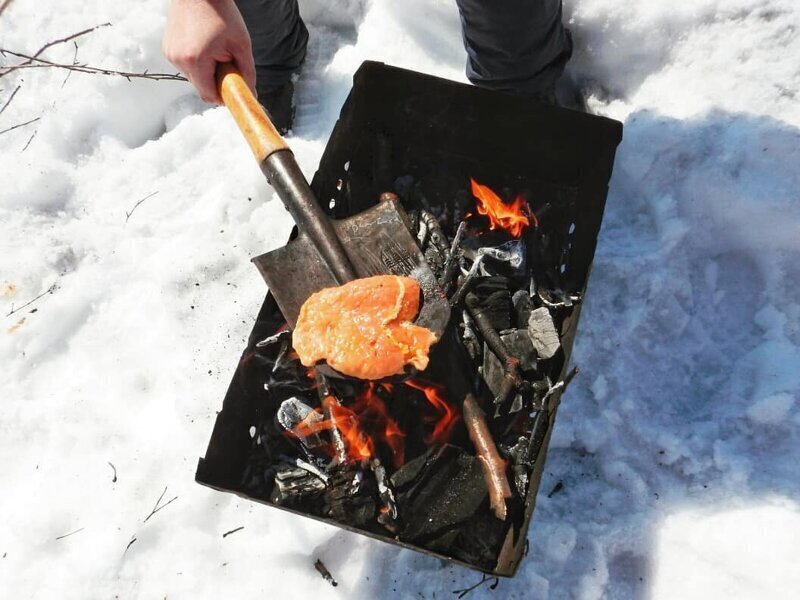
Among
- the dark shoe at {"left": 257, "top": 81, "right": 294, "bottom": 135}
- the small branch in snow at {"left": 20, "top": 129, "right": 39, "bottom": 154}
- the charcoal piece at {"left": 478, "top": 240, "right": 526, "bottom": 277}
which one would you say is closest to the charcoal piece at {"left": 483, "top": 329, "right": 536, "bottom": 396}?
the charcoal piece at {"left": 478, "top": 240, "right": 526, "bottom": 277}

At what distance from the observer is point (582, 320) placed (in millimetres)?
2570

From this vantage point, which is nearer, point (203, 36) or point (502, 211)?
point (203, 36)

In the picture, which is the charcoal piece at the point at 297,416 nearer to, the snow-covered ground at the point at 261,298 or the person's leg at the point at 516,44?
the snow-covered ground at the point at 261,298

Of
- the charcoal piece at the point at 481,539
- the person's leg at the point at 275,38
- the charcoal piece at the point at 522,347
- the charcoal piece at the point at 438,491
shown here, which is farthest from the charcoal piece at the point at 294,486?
the person's leg at the point at 275,38

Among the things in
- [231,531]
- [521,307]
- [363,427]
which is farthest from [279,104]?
[231,531]

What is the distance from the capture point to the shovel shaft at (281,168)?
2029 mm

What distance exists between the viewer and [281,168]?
203 cm

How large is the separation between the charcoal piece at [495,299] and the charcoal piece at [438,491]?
54cm

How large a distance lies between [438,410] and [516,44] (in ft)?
5.36

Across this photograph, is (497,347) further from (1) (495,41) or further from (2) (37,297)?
(2) (37,297)

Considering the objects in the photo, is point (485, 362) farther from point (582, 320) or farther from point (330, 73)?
point (330, 73)

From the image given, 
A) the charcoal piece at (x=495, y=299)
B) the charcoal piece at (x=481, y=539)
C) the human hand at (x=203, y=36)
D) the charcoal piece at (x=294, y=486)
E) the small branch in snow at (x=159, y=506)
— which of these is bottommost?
the charcoal piece at (x=481, y=539)

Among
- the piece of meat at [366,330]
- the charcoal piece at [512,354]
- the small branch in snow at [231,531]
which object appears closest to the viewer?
the piece of meat at [366,330]

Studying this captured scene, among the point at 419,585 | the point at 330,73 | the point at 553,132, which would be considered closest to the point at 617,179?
the point at 553,132
